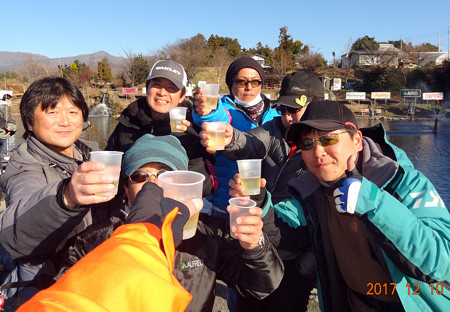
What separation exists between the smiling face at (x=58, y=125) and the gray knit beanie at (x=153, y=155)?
579 mm

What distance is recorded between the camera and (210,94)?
9.41 feet

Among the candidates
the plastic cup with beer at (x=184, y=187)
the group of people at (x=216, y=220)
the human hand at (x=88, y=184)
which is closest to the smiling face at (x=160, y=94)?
the group of people at (x=216, y=220)

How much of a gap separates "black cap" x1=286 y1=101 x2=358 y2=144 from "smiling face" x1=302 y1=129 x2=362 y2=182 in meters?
0.06

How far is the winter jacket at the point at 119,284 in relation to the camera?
32.3 inches

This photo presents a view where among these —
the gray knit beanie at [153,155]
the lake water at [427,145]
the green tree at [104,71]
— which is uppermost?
the green tree at [104,71]

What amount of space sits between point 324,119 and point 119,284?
5.94 feet

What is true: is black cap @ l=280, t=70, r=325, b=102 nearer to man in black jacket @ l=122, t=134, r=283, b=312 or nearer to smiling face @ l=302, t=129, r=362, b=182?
smiling face @ l=302, t=129, r=362, b=182

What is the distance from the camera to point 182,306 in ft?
3.38

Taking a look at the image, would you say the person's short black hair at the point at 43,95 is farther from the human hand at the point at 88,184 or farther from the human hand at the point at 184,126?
the human hand at the point at 88,184

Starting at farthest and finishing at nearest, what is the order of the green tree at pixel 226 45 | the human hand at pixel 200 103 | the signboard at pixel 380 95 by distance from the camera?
the green tree at pixel 226 45
the signboard at pixel 380 95
the human hand at pixel 200 103

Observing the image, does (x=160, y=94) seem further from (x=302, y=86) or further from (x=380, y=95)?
(x=380, y=95)

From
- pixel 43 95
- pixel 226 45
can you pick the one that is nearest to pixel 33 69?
pixel 226 45

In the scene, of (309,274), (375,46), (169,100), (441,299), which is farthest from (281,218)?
(375,46)

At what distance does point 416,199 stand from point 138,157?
6.02 feet
